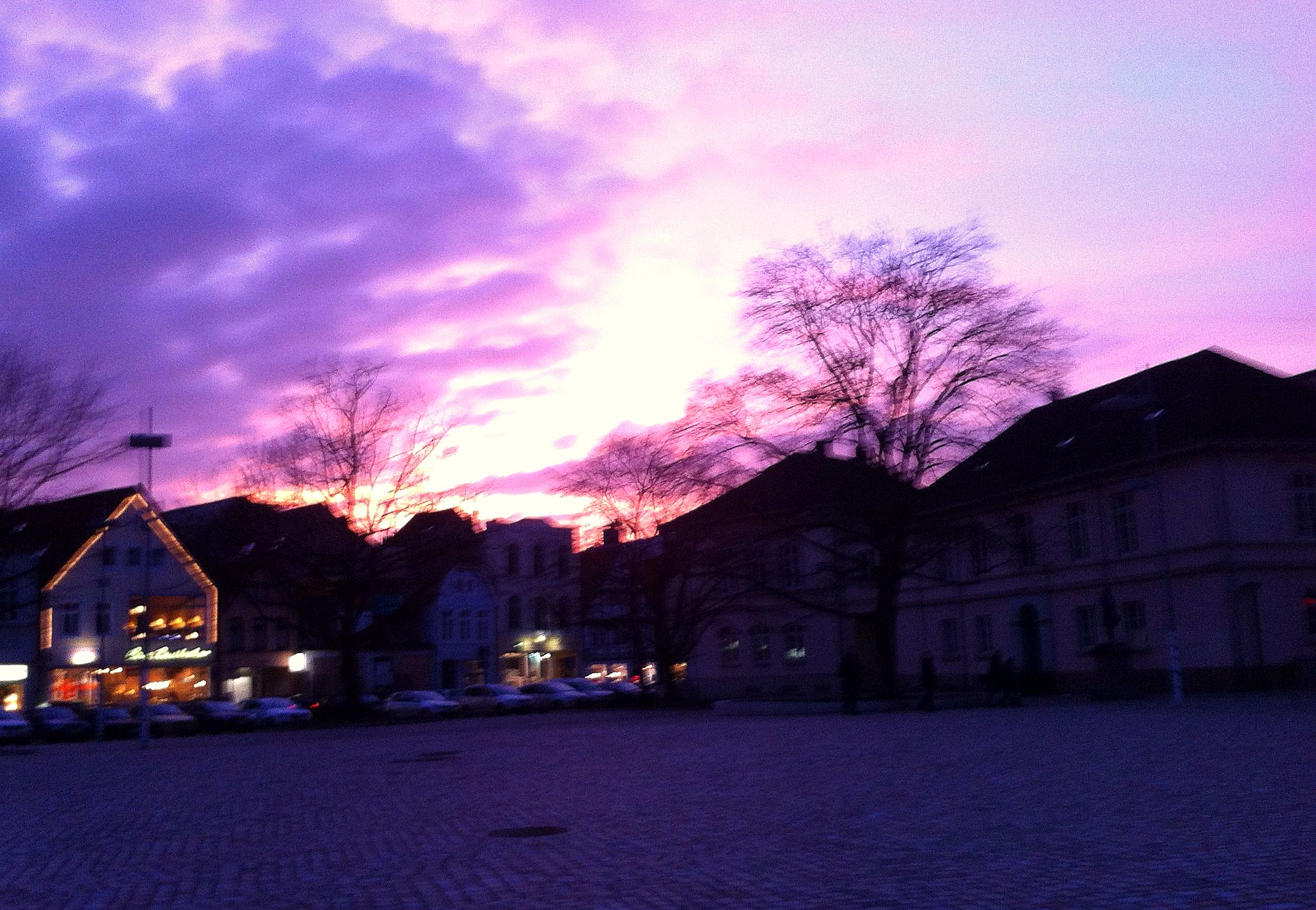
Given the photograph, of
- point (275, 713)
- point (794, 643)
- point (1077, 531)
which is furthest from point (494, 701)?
point (1077, 531)

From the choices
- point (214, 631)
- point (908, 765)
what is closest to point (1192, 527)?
point (908, 765)

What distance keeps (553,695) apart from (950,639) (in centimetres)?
1854

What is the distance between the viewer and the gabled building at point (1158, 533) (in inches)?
1849

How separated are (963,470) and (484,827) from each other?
4630cm

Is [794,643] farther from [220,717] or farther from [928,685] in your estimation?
[928,685]

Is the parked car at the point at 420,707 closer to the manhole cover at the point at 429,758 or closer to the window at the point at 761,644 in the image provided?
the window at the point at 761,644

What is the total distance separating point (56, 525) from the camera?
53.2 metres

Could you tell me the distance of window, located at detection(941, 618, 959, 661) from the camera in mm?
62438

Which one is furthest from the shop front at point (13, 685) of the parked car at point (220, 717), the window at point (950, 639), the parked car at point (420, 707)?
the window at point (950, 639)

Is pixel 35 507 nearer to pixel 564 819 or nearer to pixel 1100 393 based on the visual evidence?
pixel 564 819

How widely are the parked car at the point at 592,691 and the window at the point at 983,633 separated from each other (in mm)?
15443

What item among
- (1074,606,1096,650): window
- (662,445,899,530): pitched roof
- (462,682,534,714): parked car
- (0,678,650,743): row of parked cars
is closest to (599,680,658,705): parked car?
(0,678,650,743): row of parked cars

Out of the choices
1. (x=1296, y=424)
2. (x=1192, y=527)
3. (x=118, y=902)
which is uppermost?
(x=1296, y=424)

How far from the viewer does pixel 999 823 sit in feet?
41.7
